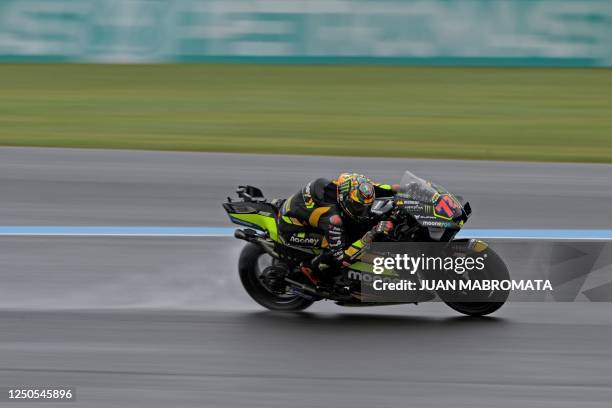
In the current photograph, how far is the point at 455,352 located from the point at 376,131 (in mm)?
10022

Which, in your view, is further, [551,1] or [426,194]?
[551,1]

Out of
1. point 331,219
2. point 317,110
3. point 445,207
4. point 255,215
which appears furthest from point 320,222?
point 317,110

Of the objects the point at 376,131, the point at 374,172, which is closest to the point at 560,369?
the point at 374,172

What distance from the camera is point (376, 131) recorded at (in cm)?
1786

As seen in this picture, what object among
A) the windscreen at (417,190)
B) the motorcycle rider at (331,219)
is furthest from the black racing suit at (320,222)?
the windscreen at (417,190)

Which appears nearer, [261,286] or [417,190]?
[417,190]

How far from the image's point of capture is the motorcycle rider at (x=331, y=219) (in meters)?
8.59

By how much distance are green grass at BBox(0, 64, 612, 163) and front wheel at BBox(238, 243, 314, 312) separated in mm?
6982

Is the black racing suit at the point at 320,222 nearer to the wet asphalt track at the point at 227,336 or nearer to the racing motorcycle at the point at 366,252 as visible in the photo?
the racing motorcycle at the point at 366,252

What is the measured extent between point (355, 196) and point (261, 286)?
1.33m

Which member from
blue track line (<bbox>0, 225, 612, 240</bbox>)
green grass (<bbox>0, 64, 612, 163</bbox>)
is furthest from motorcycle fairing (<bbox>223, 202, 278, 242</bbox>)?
green grass (<bbox>0, 64, 612, 163</bbox>)

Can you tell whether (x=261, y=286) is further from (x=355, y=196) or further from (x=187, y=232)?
(x=187, y=232)

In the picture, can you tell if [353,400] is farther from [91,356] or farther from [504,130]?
[504,130]

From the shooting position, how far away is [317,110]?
19.6 m
